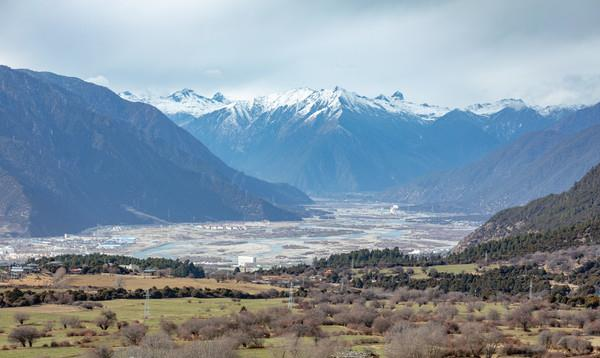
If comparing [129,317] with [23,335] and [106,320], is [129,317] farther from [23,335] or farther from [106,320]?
[23,335]

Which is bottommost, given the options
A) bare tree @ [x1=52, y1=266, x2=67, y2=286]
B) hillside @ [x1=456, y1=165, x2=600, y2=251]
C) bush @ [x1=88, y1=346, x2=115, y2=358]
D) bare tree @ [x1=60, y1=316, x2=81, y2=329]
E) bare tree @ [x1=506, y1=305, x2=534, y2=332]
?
bare tree @ [x1=506, y1=305, x2=534, y2=332]

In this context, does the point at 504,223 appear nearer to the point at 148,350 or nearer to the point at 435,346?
the point at 435,346

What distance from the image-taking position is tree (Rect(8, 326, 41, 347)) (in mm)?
56844

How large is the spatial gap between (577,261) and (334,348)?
69.6 metres

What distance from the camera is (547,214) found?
557ft

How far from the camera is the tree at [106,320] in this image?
65000 mm

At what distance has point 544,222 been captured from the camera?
6412 inches

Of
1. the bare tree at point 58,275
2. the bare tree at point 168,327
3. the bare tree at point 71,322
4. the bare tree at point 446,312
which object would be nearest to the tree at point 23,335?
the bare tree at point 71,322

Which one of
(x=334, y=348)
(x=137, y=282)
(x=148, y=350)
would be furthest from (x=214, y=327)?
(x=137, y=282)

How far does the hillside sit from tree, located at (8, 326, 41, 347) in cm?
11091

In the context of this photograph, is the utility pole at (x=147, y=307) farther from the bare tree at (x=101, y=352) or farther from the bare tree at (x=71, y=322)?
the bare tree at (x=101, y=352)

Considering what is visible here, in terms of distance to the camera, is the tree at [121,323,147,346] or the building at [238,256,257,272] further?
the building at [238,256,257,272]

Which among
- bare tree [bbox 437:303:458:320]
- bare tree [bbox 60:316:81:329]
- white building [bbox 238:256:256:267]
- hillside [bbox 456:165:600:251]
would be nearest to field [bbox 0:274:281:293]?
bare tree [bbox 437:303:458:320]

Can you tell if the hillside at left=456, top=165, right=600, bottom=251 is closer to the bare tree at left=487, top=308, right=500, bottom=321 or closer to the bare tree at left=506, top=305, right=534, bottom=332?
the bare tree at left=487, top=308, right=500, bottom=321
